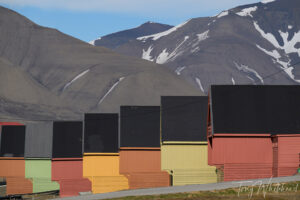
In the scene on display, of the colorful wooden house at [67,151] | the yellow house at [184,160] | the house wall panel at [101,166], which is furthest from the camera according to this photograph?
the colorful wooden house at [67,151]

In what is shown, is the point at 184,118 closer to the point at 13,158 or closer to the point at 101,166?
the point at 101,166

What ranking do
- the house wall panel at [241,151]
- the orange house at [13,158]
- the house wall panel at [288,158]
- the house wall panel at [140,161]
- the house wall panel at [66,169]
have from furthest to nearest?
the orange house at [13,158] < the house wall panel at [66,169] < the house wall panel at [140,161] < the house wall panel at [241,151] < the house wall panel at [288,158]

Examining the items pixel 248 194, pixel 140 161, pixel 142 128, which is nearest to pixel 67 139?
pixel 142 128

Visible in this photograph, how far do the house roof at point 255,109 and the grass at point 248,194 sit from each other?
531 inches

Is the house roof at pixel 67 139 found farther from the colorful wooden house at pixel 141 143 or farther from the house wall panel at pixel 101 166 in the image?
the colorful wooden house at pixel 141 143

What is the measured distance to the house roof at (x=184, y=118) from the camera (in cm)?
5653

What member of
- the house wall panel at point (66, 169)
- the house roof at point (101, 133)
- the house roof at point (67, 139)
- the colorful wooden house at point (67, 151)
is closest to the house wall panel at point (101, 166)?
the house roof at point (101, 133)

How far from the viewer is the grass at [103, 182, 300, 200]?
31000 mm

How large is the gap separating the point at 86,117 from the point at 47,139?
869 cm

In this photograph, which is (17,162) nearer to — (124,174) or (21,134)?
(21,134)

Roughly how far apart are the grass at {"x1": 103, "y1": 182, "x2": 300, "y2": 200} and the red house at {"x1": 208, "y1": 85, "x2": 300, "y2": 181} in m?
10.9

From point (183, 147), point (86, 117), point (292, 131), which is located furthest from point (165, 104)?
point (292, 131)

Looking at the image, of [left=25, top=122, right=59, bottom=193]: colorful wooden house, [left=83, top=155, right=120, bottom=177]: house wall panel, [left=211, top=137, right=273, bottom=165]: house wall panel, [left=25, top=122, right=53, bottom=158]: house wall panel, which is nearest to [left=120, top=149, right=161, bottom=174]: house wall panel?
[left=83, top=155, right=120, bottom=177]: house wall panel

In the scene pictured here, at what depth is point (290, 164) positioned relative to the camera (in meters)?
45.6
